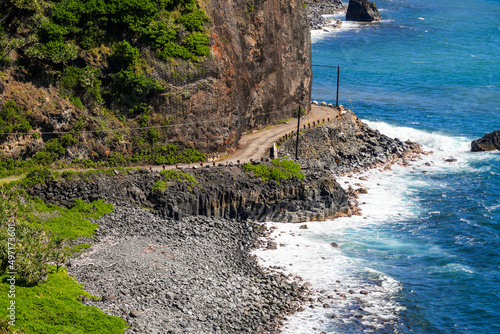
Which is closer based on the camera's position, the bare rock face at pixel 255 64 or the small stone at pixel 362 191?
the bare rock face at pixel 255 64

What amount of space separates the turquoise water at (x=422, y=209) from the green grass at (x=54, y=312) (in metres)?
13.7

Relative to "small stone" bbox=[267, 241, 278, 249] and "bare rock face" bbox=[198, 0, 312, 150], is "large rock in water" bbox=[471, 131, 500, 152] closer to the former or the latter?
"bare rock face" bbox=[198, 0, 312, 150]

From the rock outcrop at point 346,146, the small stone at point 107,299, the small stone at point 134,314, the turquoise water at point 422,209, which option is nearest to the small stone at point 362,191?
the turquoise water at point 422,209

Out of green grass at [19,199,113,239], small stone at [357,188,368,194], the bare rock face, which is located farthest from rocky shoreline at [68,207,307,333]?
small stone at [357,188,368,194]

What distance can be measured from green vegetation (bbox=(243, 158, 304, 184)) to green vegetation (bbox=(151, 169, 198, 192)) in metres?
6.45

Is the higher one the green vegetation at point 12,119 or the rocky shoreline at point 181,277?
the green vegetation at point 12,119

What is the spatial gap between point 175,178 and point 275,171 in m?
10.6

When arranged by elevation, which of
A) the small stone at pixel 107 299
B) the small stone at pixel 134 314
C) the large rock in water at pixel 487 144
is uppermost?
the large rock in water at pixel 487 144

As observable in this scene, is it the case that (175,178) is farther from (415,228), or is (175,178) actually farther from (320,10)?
(320,10)

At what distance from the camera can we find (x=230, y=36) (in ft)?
199

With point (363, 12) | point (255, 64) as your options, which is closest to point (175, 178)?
point (255, 64)

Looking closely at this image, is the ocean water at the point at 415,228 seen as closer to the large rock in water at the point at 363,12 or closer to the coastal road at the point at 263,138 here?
the coastal road at the point at 263,138

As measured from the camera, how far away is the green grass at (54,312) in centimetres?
3150

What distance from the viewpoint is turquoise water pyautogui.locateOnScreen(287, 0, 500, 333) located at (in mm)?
41656
